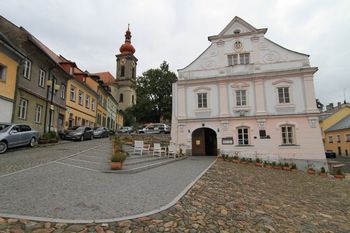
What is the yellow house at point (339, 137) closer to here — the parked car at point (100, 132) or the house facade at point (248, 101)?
the house facade at point (248, 101)

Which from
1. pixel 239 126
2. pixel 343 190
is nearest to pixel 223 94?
pixel 239 126

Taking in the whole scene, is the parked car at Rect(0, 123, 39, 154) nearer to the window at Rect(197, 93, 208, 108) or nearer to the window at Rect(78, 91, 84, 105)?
the window at Rect(78, 91, 84, 105)

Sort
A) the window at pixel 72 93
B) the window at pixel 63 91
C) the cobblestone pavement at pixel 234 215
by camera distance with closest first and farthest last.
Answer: the cobblestone pavement at pixel 234 215 → the window at pixel 63 91 → the window at pixel 72 93

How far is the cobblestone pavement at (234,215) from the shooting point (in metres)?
4.10

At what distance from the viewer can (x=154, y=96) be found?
44625mm

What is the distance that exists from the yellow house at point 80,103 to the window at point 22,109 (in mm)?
7438

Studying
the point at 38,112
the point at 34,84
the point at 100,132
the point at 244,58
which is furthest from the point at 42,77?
the point at 244,58

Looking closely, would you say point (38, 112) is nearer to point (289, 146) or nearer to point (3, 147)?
point (3, 147)

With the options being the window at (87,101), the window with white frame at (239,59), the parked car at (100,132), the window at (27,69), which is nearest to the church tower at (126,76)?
the window at (87,101)

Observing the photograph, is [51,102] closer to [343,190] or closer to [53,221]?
[53,221]

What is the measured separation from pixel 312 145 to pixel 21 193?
63.4 feet

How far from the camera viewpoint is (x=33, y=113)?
63.0ft

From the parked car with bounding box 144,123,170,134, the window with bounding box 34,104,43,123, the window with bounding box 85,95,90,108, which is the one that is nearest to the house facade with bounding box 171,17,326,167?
the window with bounding box 34,104,43,123

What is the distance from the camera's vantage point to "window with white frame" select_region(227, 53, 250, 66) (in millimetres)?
21125
